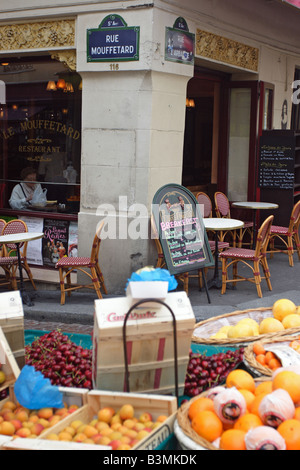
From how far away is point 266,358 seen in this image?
3.71 metres

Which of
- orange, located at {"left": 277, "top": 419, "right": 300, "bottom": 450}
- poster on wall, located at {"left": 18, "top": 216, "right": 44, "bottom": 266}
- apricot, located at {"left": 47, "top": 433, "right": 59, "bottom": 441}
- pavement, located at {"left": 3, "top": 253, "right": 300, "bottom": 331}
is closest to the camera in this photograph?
orange, located at {"left": 277, "top": 419, "right": 300, "bottom": 450}

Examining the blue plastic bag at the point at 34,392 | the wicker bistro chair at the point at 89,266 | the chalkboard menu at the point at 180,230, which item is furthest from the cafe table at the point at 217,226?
the blue plastic bag at the point at 34,392

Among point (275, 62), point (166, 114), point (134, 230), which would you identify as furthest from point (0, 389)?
point (275, 62)

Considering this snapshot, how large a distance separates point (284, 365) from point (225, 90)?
879cm

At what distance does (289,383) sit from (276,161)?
8615 millimetres

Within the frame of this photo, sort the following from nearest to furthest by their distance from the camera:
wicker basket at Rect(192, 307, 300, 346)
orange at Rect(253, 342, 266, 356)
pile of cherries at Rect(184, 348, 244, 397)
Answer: pile of cherries at Rect(184, 348, 244, 397) → orange at Rect(253, 342, 266, 356) → wicker basket at Rect(192, 307, 300, 346)

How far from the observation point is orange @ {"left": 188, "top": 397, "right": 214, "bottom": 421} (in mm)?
2920

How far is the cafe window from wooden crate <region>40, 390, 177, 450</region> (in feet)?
21.4

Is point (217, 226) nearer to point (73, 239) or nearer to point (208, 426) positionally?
point (73, 239)

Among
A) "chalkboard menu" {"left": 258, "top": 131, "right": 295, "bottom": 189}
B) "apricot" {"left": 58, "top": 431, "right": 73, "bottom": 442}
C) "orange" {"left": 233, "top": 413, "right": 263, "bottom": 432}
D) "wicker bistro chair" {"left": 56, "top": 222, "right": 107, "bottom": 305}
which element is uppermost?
"chalkboard menu" {"left": 258, "top": 131, "right": 295, "bottom": 189}

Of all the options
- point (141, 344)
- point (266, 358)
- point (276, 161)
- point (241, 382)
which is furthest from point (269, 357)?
point (276, 161)

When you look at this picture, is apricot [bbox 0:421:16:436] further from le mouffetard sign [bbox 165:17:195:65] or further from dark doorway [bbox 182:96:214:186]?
dark doorway [bbox 182:96:214:186]

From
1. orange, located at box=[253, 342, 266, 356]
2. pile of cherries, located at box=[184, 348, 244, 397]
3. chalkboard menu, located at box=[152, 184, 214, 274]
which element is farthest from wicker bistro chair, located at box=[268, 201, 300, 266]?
pile of cherries, located at box=[184, 348, 244, 397]

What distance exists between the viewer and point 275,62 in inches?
483
